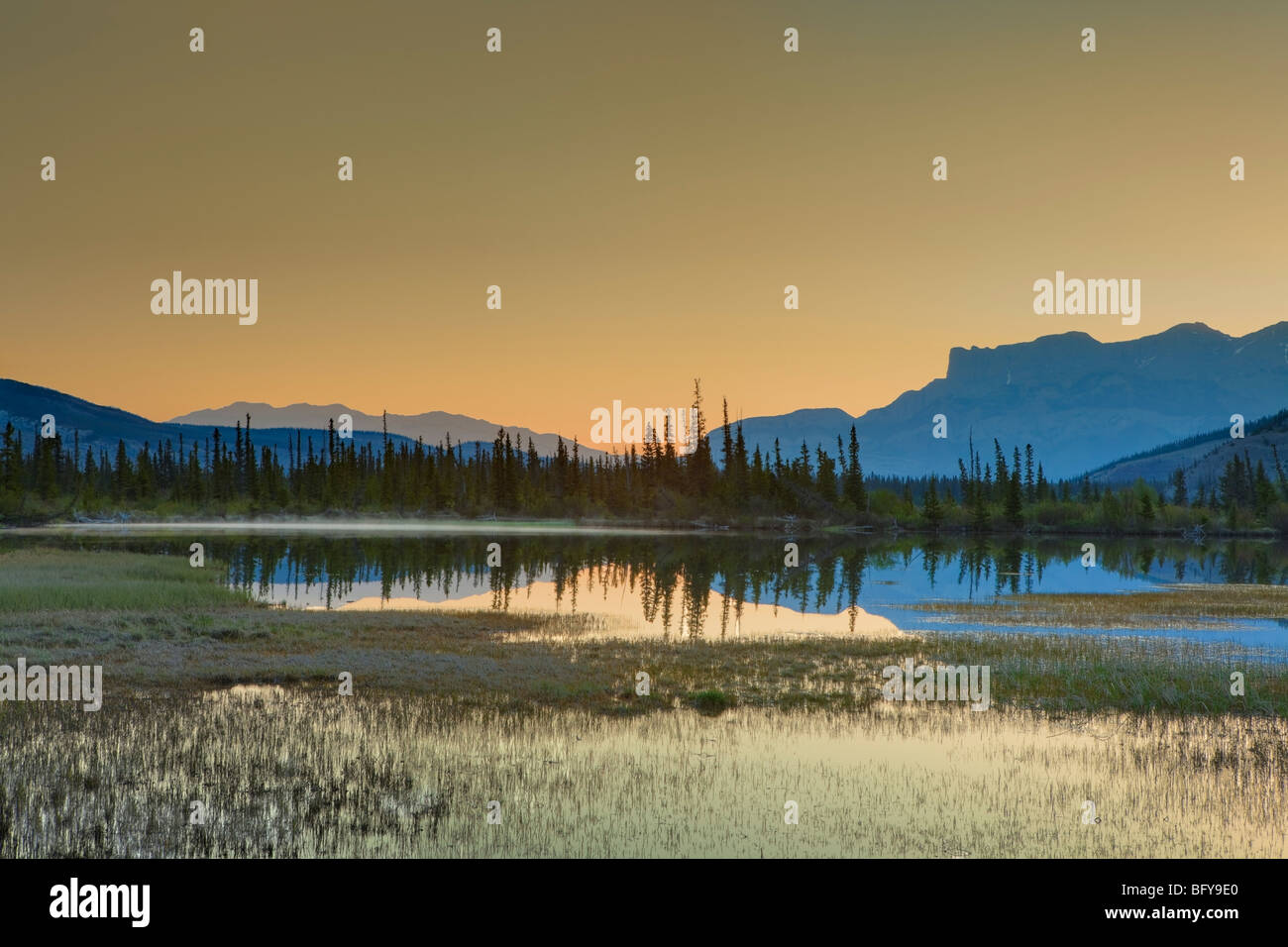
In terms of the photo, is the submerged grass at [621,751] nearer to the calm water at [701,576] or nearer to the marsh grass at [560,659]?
the marsh grass at [560,659]

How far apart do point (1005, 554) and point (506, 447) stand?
12317 cm

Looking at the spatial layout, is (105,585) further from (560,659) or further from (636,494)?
(636,494)

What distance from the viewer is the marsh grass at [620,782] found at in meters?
12.1

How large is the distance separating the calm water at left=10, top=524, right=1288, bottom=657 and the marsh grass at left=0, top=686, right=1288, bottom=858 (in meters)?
14.0

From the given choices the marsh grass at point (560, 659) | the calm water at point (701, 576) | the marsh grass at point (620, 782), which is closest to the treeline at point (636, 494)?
the calm water at point (701, 576)

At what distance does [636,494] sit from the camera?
179 metres

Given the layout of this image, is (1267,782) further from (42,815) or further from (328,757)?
(42,815)

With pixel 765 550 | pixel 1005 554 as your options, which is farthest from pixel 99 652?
pixel 1005 554

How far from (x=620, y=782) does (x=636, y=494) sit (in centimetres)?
16385

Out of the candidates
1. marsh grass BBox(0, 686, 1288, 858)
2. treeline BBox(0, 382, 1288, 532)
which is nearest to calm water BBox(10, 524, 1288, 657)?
marsh grass BBox(0, 686, 1288, 858)

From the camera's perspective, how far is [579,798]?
13930mm

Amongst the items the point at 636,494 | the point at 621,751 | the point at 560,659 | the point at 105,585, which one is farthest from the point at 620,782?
the point at 636,494

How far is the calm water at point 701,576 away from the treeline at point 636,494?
150 feet
